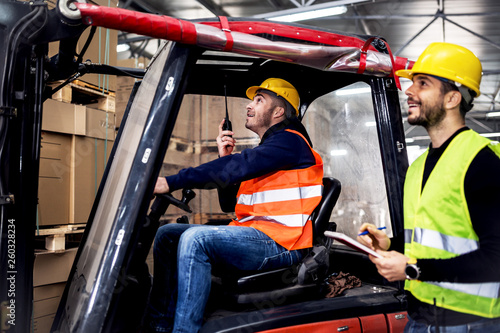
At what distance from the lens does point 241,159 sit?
2494 millimetres

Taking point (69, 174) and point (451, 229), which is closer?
point (451, 229)

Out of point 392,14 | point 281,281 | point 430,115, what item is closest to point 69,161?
point 281,281

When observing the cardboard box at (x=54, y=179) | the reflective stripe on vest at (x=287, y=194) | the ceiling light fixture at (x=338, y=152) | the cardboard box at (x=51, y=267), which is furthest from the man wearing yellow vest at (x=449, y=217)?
the cardboard box at (x=51, y=267)

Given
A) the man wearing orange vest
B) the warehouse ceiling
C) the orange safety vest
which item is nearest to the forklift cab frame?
the man wearing orange vest

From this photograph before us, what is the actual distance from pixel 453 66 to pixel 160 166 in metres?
1.30

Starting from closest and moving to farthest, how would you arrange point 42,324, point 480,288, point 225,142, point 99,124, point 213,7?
point 480,288
point 225,142
point 42,324
point 99,124
point 213,7

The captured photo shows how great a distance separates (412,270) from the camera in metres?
1.52

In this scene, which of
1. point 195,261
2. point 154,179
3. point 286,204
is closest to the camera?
point 154,179

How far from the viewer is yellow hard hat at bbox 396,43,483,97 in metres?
1.78

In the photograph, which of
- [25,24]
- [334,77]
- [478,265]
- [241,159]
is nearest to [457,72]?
[478,265]

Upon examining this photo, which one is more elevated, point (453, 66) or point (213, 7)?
point (213, 7)

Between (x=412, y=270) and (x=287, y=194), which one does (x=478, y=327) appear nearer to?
(x=412, y=270)

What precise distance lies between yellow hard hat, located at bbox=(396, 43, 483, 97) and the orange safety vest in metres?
1.04

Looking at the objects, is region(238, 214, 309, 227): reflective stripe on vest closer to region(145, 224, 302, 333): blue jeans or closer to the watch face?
region(145, 224, 302, 333): blue jeans
